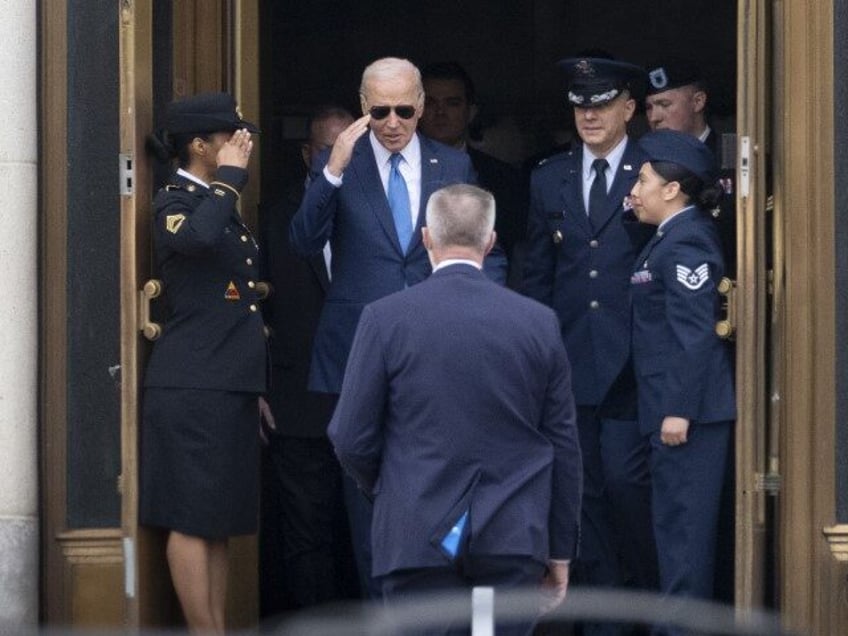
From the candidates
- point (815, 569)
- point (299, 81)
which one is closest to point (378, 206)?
point (815, 569)

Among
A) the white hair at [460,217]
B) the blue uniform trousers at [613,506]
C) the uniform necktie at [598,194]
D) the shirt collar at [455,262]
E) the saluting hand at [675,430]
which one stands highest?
the uniform necktie at [598,194]

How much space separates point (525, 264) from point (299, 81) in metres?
3.01

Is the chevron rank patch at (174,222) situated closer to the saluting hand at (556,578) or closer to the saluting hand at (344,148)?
the saluting hand at (344,148)

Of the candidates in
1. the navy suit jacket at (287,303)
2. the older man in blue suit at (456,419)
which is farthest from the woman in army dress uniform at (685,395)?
the older man in blue suit at (456,419)

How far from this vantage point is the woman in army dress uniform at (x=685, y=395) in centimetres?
662

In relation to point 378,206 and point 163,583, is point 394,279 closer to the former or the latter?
point 378,206

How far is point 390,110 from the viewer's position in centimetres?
690

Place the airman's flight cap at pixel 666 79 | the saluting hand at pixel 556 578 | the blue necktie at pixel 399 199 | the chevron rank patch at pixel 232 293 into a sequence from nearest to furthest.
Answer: the saluting hand at pixel 556 578, the chevron rank patch at pixel 232 293, the blue necktie at pixel 399 199, the airman's flight cap at pixel 666 79

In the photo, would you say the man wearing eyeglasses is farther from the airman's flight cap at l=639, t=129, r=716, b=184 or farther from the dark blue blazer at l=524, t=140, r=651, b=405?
the airman's flight cap at l=639, t=129, r=716, b=184

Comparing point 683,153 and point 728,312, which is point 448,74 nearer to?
point 683,153

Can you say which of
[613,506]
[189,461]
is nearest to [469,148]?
[613,506]

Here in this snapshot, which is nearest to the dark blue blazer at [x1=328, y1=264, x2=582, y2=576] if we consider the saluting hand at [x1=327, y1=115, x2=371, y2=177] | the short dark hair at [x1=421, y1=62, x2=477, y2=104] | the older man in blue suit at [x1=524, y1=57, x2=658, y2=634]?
the saluting hand at [x1=327, y1=115, x2=371, y2=177]

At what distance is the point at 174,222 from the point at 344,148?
651 millimetres

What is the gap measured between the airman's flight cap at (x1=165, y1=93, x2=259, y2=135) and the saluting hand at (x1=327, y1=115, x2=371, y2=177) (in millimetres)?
360
